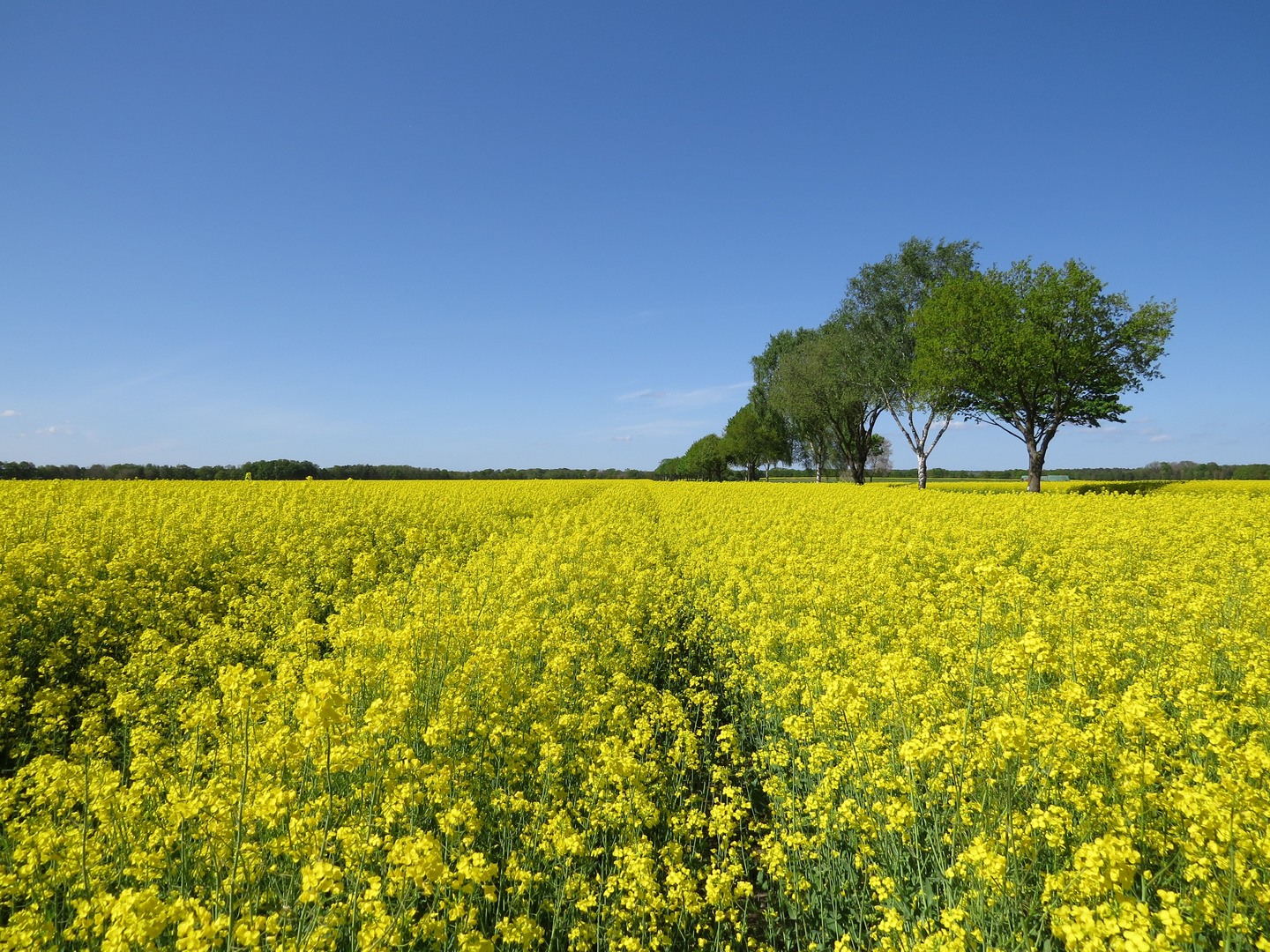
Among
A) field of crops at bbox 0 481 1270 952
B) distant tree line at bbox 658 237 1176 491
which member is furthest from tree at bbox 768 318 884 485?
field of crops at bbox 0 481 1270 952

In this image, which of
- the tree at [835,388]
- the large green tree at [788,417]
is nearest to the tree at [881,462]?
the large green tree at [788,417]

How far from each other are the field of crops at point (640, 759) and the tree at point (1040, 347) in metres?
23.1

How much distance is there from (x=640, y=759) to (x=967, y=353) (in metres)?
34.4

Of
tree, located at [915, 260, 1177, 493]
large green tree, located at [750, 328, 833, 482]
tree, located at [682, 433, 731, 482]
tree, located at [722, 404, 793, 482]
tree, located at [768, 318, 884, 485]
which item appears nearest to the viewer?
tree, located at [915, 260, 1177, 493]

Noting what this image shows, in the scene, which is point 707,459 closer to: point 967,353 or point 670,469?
point 670,469

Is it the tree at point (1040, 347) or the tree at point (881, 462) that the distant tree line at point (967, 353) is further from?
the tree at point (881, 462)

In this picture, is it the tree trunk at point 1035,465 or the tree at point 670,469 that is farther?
the tree at point 670,469

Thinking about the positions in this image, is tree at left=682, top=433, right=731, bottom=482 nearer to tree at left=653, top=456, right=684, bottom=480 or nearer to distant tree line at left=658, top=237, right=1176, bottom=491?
tree at left=653, top=456, right=684, bottom=480

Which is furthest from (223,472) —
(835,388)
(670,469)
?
(670,469)

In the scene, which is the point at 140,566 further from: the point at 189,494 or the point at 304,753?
the point at 189,494

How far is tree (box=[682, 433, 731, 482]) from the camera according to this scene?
79.5 m

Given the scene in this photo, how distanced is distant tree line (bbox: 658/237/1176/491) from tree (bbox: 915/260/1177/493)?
61 millimetres

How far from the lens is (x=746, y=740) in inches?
242

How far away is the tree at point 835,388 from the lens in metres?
40.9
